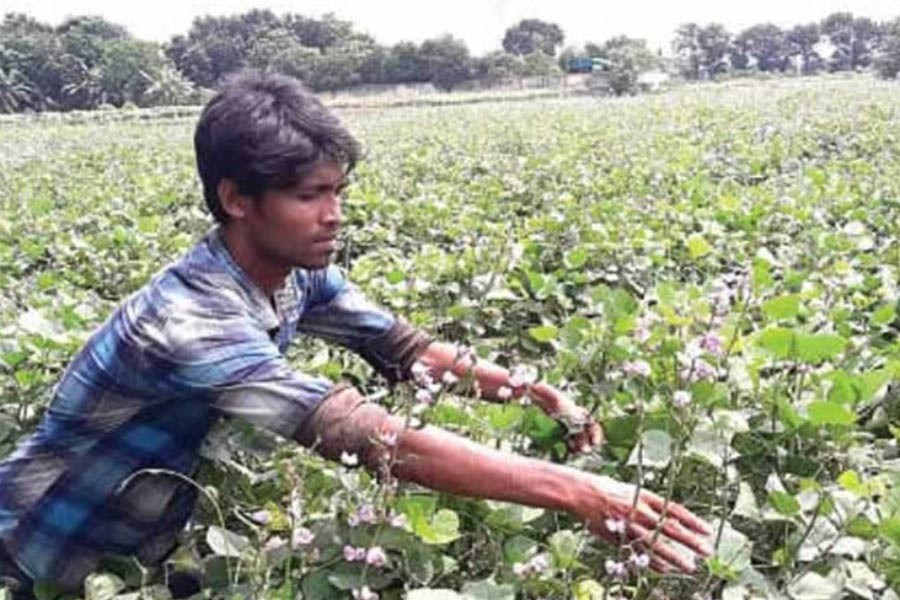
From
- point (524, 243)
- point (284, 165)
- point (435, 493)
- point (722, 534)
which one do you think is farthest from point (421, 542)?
point (524, 243)

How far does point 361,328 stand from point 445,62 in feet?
221

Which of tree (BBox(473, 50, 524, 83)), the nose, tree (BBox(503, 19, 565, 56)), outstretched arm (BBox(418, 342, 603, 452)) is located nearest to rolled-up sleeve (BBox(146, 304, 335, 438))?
the nose

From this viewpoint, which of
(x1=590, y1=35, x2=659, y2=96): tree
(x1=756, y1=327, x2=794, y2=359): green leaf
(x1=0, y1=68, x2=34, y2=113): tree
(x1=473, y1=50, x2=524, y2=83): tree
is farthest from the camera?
(x1=473, y1=50, x2=524, y2=83): tree

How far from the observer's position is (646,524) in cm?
158

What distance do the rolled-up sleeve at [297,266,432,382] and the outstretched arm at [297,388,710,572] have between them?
28.9 inches

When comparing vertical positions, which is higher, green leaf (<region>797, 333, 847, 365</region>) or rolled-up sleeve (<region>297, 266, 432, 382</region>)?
green leaf (<region>797, 333, 847, 365</region>)

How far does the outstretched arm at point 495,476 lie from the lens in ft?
5.12

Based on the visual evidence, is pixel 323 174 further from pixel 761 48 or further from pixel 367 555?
pixel 761 48

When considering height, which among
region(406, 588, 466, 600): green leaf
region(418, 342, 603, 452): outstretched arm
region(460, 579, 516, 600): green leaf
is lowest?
region(460, 579, 516, 600): green leaf

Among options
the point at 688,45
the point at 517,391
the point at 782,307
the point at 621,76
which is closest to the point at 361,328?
the point at 517,391

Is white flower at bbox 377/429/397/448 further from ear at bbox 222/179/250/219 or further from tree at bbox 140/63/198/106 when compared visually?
tree at bbox 140/63/198/106

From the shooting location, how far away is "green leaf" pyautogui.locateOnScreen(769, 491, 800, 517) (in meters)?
1.58

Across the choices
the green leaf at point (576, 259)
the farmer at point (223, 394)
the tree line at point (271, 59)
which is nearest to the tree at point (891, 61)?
the tree line at point (271, 59)

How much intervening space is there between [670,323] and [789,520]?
24.0 inches
